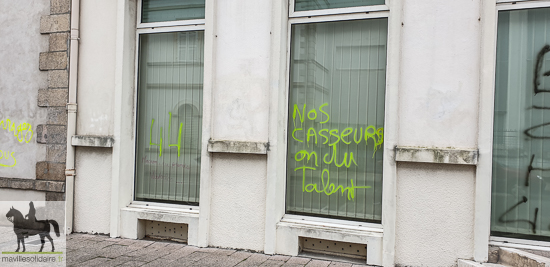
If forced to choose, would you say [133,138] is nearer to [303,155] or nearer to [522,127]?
[303,155]

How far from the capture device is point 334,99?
17.5 ft

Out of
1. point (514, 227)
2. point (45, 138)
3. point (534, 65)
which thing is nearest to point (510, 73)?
point (534, 65)

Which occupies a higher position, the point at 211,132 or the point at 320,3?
the point at 320,3

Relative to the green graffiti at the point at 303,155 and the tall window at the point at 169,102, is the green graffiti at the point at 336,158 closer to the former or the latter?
the green graffiti at the point at 303,155

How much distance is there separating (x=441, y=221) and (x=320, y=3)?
116 inches

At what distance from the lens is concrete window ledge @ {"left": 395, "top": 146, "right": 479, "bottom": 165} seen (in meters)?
4.53

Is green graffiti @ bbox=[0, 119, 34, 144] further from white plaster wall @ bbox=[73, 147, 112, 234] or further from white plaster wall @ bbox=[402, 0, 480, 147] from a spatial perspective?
white plaster wall @ bbox=[402, 0, 480, 147]

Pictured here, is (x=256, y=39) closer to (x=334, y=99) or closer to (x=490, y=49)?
(x=334, y=99)

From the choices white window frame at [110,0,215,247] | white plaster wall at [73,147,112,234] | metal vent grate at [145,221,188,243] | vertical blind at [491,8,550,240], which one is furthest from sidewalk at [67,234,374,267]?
vertical blind at [491,8,550,240]

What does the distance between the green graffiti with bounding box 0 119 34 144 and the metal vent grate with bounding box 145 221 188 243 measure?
2.34 meters

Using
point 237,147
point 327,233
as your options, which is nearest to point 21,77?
point 237,147

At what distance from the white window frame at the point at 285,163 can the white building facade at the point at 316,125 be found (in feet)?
0.07

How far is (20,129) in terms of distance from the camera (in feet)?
21.7

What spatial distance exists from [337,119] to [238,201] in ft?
5.32
